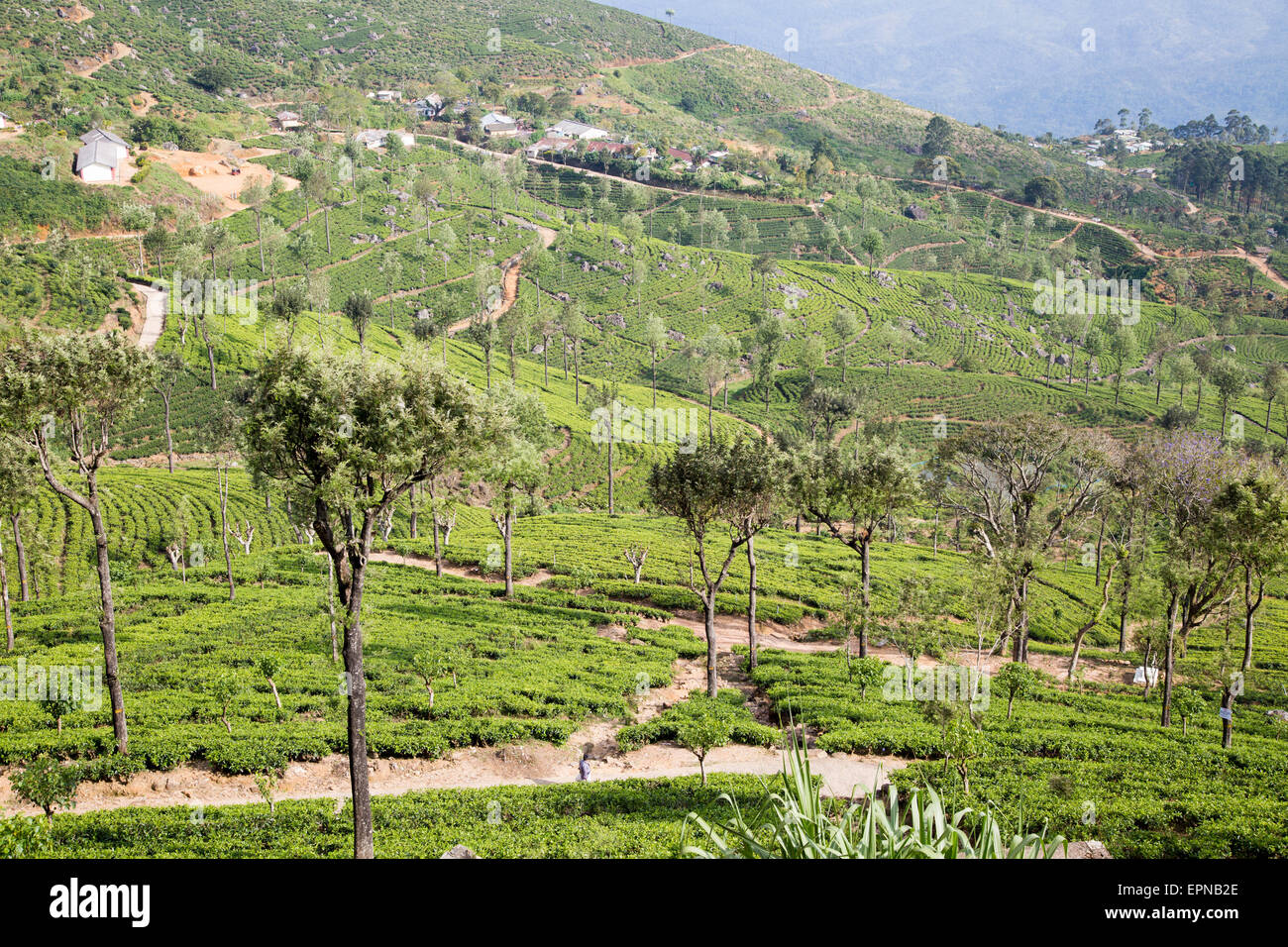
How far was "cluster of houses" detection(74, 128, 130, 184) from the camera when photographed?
4695 inches

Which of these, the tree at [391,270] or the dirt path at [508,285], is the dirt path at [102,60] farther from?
the dirt path at [508,285]

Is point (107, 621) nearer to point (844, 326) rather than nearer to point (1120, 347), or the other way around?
point (844, 326)

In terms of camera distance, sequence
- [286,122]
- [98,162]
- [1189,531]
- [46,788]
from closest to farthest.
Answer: [46,788] → [1189,531] → [98,162] → [286,122]

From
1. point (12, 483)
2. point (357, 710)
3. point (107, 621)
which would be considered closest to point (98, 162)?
point (12, 483)

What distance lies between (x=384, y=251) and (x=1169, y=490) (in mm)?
128936

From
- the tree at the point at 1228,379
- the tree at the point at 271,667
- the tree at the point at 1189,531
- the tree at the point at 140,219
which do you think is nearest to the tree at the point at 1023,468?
the tree at the point at 1189,531

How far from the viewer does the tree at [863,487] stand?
37.1m

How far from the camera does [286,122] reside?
191250 mm

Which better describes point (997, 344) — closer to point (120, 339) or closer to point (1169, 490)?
point (1169, 490)

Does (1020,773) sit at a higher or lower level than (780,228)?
lower

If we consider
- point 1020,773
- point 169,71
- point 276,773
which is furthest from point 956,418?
point 169,71

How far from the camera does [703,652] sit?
129ft

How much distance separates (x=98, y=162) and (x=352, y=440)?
140886 millimetres

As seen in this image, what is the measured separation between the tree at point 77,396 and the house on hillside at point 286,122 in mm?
197928
